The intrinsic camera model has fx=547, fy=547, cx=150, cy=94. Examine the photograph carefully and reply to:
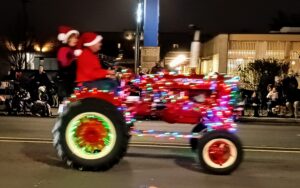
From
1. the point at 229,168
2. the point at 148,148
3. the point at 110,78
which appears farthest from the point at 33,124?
the point at 229,168

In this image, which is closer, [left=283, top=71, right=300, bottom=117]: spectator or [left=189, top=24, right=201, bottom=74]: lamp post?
[left=189, top=24, right=201, bottom=74]: lamp post

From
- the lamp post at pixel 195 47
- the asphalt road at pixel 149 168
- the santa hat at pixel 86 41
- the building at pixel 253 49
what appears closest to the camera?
the asphalt road at pixel 149 168

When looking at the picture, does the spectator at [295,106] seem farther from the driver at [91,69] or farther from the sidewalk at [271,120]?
the driver at [91,69]

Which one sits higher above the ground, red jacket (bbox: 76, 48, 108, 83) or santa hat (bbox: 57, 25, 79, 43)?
santa hat (bbox: 57, 25, 79, 43)

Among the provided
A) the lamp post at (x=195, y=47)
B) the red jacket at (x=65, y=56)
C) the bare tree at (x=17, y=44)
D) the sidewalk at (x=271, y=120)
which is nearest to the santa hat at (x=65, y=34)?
the red jacket at (x=65, y=56)

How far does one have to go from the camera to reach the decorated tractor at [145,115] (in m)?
7.93

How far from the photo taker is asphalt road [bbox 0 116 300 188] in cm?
744

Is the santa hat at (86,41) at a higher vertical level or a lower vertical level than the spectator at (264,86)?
higher

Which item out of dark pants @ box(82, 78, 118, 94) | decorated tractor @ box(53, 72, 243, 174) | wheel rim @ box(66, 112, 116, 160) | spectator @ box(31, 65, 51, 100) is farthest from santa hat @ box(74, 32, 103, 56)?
spectator @ box(31, 65, 51, 100)

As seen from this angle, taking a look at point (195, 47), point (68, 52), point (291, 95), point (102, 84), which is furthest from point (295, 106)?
point (68, 52)

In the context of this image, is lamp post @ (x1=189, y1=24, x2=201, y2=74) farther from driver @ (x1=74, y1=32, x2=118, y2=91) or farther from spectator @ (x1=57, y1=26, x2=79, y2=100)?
spectator @ (x1=57, y1=26, x2=79, y2=100)

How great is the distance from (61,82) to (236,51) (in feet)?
72.7

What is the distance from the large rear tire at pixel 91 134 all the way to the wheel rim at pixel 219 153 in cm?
121

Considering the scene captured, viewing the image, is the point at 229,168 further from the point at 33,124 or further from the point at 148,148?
the point at 33,124
